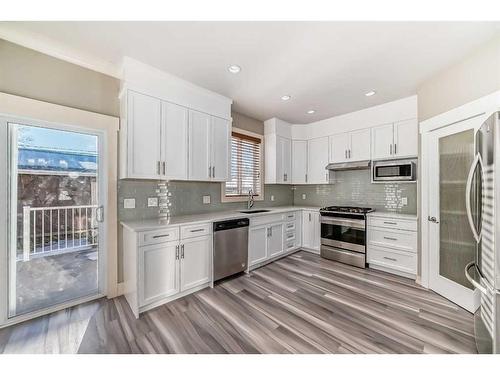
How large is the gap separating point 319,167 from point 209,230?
105 inches

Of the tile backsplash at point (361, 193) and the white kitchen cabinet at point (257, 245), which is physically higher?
the tile backsplash at point (361, 193)

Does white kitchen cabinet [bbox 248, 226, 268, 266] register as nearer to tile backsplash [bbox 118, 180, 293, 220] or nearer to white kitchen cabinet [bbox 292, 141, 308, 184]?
tile backsplash [bbox 118, 180, 293, 220]

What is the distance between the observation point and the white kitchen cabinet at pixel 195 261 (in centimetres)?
236

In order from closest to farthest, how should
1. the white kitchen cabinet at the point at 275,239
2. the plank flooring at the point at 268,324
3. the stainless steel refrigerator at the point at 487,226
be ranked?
the stainless steel refrigerator at the point at 487,226 < the plank flooring at the point at 268,324 < the white kitchen cabinet at the point at 275,239

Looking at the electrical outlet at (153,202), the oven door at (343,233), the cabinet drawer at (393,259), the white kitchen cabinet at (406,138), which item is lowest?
the cabinet drawer at (393,259)

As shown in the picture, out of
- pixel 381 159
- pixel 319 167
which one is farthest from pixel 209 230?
pixel 381 159

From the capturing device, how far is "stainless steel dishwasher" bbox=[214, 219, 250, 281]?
265 cm

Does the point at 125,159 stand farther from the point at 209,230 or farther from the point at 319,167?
the point at 319,167

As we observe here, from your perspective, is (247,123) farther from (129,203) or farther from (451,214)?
(451,214)

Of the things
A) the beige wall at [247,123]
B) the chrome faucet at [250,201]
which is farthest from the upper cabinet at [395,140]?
the chrome faucet at [250,201]

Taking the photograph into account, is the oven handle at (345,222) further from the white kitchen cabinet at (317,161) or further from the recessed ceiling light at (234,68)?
the recessed ceiling light at (234,68)

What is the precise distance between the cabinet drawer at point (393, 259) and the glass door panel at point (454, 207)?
41 cm

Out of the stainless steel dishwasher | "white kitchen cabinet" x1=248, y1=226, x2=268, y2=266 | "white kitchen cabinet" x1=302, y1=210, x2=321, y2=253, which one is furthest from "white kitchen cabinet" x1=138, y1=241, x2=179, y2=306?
"white kitchen cabinet" x1=302, y1=210, x2=321, y2=253

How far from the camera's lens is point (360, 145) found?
359 cm
